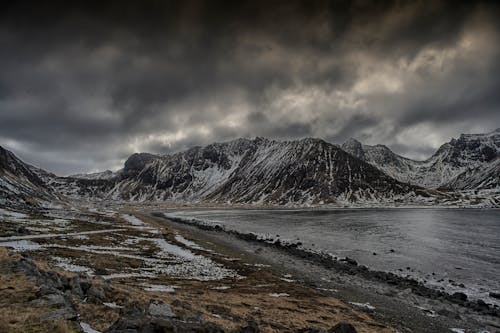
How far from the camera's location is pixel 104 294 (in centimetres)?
1900

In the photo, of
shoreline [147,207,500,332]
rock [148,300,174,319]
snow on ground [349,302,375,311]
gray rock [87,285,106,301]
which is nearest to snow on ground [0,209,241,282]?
gray rock [87,285,106,301]

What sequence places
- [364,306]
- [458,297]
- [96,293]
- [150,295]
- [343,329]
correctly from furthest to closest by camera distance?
1. [458,297]
2. [364,306]
3. [150,295]
4. [96,293]
5. [343,329]

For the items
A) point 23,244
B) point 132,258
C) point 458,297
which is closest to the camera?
point 458,297

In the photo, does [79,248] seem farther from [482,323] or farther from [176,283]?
[482,323]

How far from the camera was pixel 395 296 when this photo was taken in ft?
106

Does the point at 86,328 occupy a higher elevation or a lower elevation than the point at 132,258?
higher

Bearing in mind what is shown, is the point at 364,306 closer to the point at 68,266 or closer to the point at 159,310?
the point at 159,310

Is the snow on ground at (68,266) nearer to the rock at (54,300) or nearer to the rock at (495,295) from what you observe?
the rock at (54,300)

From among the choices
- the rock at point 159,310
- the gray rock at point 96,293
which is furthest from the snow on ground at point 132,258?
the rock at point 159,310

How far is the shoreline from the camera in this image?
85.6 ft

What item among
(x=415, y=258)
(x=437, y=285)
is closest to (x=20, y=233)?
(x=437, y=285)

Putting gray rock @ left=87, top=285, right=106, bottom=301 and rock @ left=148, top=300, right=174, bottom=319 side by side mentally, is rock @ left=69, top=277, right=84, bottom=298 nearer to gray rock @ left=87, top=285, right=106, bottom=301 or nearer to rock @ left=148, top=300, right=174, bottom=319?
gray rock @ left=87, top=285, right=106, bottom=301

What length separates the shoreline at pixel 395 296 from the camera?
26.1 meters

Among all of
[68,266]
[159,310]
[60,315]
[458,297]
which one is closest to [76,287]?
[60,315]
